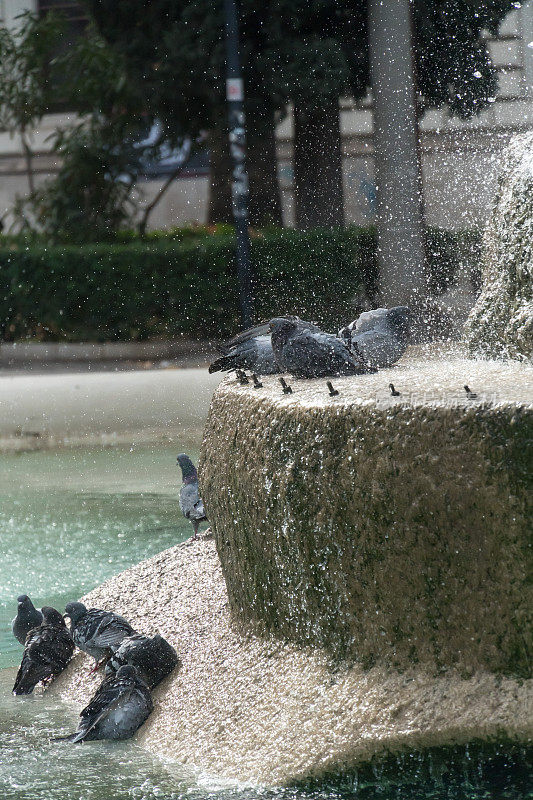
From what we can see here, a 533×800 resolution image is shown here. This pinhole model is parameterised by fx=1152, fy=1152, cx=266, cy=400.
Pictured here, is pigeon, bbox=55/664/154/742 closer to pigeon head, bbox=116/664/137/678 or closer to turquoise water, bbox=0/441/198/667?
pigeon head, bbox=116/664/137/678

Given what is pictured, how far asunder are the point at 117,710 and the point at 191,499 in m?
1.80

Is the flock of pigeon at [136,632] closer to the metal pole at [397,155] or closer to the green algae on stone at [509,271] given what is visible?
the green algae on stone at [509,271]

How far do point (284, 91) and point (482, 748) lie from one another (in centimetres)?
1133

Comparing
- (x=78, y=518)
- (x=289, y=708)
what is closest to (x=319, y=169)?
(x=78, y=518)

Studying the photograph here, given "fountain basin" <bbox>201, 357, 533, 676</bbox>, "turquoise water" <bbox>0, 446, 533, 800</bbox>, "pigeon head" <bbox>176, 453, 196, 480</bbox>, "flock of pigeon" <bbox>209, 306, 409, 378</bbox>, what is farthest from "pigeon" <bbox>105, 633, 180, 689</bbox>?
"pigeon head" <bbox>176, 453, 196, 480</bbox>

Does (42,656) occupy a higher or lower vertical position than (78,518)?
higher

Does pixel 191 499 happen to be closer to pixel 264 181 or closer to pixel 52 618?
→ pixel 52 618

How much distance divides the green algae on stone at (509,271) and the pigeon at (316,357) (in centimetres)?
48

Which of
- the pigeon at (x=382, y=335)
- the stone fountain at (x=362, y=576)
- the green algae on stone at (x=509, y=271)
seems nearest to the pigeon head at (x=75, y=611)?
the stone fountain at (x=362, y=576)

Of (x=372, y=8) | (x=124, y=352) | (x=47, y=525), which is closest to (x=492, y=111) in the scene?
(x=372, y=8)

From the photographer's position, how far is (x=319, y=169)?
1437 centimetres

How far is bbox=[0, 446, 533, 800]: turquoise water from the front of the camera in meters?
2.66

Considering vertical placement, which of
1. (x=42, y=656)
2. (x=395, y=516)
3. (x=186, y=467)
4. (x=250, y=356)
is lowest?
(x=42, y=656)

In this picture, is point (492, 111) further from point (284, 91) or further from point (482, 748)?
point (482, 748)
